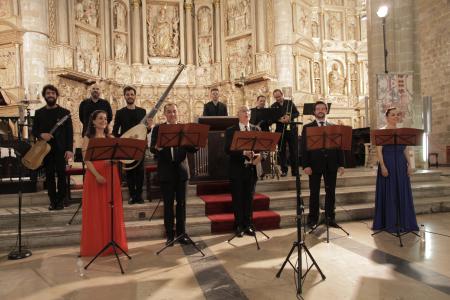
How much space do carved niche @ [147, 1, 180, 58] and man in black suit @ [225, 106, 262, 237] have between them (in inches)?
456

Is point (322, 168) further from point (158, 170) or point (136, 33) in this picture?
point (136, 33)

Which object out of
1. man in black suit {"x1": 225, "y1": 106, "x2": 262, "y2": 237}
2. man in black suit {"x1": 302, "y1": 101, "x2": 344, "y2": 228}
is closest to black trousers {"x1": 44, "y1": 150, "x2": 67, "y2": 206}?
man in black suit {"x1": 225, "y1": 106, "x2": 262, "y2": 237}

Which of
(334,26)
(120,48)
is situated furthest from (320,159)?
(334,26)

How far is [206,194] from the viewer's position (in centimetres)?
713

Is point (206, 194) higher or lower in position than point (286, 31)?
lower

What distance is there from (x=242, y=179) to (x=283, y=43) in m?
10.3

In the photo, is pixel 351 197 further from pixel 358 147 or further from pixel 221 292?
pixel 358 147

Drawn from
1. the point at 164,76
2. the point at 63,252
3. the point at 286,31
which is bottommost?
the point at 63,252

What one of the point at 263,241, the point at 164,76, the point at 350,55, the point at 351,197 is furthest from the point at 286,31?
the point at 263,241

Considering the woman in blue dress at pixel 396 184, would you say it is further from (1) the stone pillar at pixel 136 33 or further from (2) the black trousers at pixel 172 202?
(1) the stone pillar at pixel 136 33

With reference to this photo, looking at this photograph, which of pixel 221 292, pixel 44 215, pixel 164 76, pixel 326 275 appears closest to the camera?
pixel 221 292

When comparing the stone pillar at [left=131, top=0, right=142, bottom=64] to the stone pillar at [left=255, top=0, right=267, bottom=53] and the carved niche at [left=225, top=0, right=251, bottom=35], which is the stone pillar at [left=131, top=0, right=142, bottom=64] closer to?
the carved niche at [left=225, top=0, right=251, bottom=35]

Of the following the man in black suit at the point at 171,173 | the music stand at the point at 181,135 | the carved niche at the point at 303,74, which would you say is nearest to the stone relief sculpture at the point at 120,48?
the carved niche at the point at 303,74

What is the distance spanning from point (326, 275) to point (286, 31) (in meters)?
12.2
